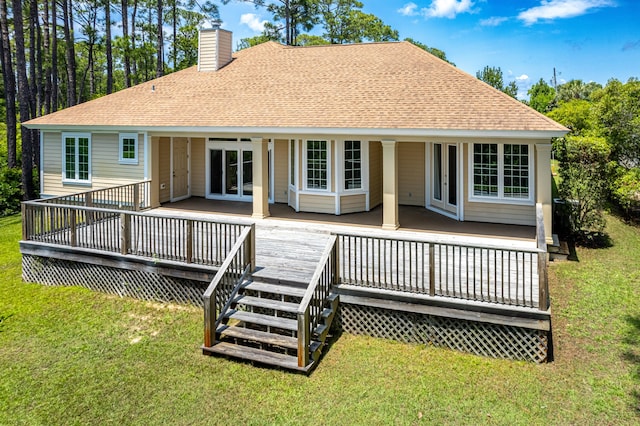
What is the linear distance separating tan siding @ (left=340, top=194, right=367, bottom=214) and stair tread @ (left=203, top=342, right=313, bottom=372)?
273 inches

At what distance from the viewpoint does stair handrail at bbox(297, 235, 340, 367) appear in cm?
559

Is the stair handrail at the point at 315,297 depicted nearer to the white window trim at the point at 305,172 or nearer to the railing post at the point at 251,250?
the railing post at the point at 251,250

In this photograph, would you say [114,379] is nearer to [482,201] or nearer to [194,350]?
[194,350]

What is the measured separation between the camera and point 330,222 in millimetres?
11344

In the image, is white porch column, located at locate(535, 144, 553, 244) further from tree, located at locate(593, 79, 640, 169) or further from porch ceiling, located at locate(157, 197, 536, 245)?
tree, located at locate(593, 79, 640, 169)

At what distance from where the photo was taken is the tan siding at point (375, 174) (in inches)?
517

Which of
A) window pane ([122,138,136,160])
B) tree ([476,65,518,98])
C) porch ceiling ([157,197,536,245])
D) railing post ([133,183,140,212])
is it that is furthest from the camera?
tree ([476,65,518,98])

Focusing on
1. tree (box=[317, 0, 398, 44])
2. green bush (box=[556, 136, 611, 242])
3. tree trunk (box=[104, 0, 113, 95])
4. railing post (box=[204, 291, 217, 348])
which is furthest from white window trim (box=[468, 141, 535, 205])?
tree (box=[317, 0, 398, 44])

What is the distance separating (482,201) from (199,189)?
9.79 metres

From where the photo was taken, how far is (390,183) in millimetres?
10305

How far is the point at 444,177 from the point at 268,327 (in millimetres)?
8037

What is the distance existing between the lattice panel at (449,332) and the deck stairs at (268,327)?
18.0 inches

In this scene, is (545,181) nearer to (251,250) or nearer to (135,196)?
(251,250)

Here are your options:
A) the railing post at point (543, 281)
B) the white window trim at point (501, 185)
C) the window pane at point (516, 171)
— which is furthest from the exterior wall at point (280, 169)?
the railing post at point (543, 281)
